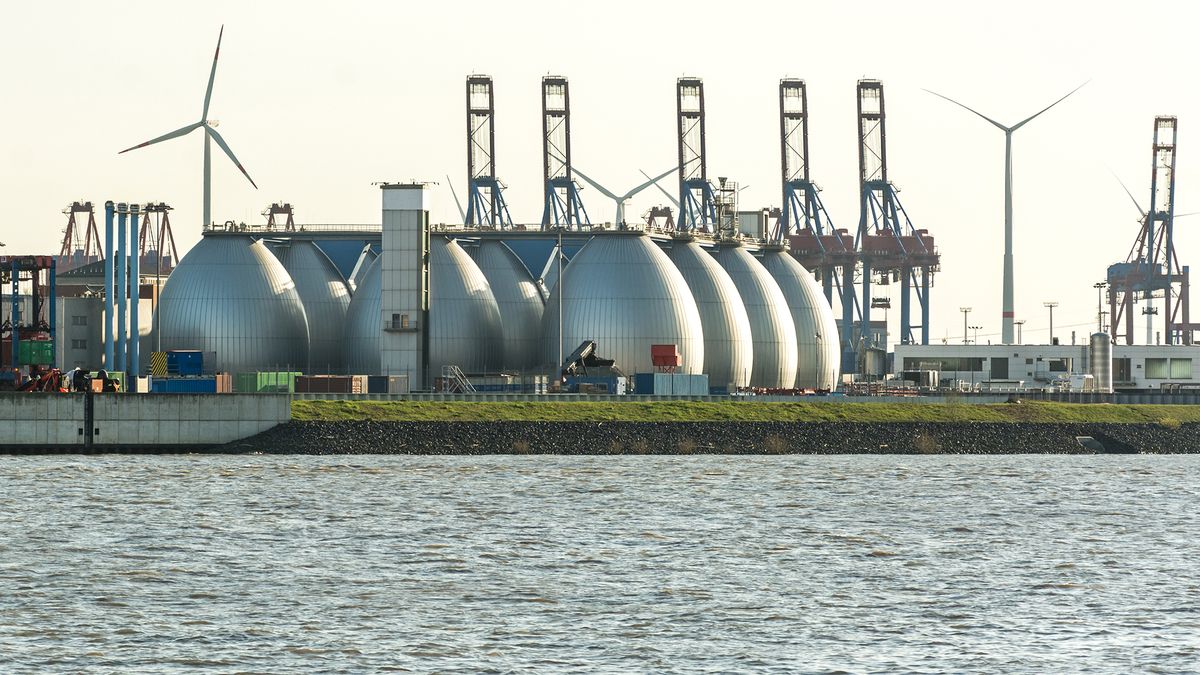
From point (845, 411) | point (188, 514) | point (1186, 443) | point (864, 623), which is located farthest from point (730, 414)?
point (864, 623)

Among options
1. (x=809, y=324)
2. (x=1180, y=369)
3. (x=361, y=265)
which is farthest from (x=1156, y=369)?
(x=361, y=265)

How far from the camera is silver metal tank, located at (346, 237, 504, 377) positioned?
134 meters

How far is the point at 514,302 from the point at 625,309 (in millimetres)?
11023

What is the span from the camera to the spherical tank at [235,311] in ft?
454

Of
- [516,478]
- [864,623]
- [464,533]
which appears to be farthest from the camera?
[516,478]

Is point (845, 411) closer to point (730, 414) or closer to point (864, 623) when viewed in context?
point (730, 414)

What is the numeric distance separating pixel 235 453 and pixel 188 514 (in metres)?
39.1

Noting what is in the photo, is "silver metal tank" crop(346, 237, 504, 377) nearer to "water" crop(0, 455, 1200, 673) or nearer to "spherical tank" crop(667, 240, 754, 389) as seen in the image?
"spherical tank" crop(667, 240, 754, 389)

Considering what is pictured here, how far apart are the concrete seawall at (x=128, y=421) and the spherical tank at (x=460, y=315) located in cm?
3004

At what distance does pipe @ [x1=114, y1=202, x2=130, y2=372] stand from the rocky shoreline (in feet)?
77.8

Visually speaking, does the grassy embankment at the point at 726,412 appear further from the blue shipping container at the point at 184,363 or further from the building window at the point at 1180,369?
the building window at the point at 1180,369

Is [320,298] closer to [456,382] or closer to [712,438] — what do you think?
[456,382]

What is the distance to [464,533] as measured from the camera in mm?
59719

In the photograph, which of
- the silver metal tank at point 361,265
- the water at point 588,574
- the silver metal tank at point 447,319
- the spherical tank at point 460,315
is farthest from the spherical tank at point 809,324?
the water at point 588,574
